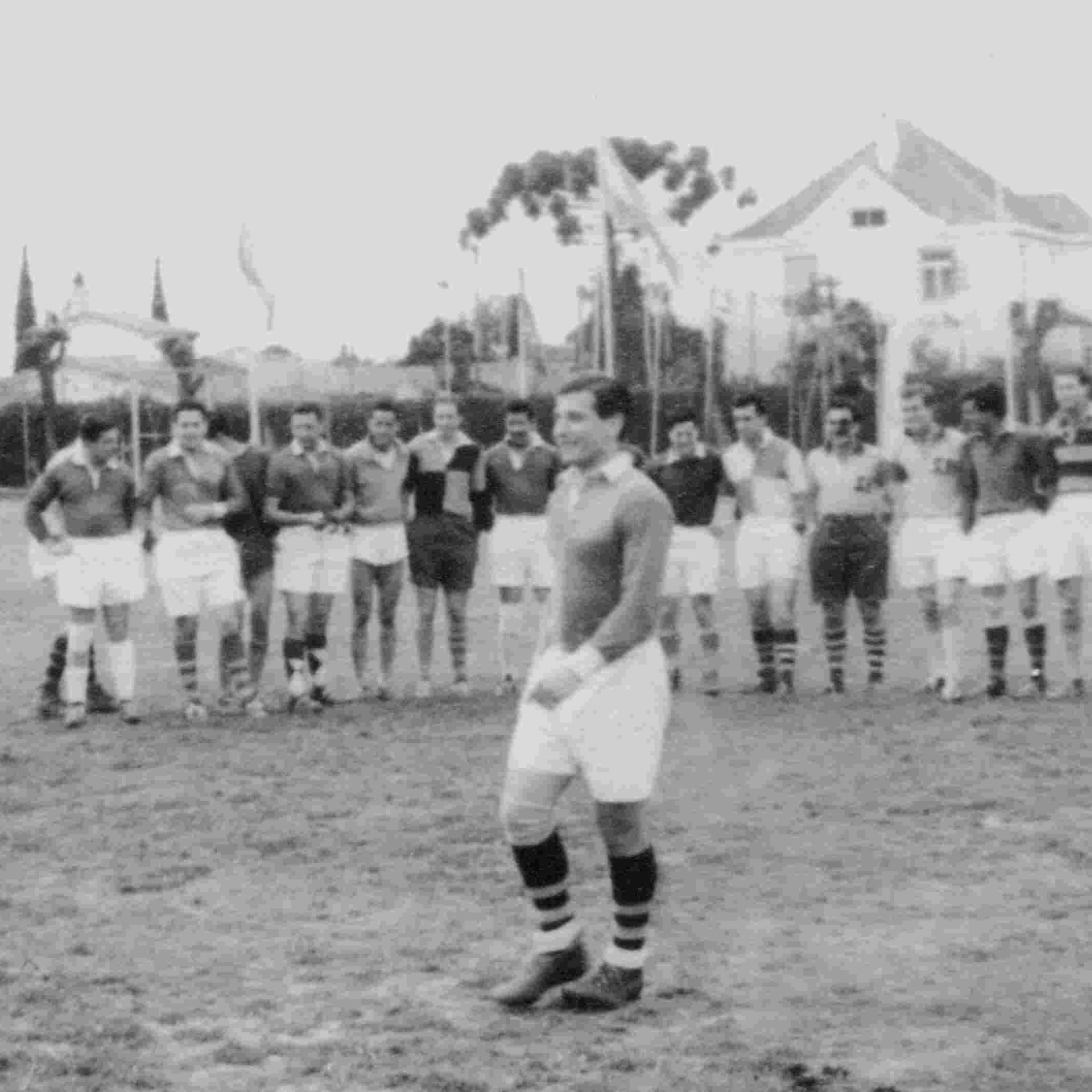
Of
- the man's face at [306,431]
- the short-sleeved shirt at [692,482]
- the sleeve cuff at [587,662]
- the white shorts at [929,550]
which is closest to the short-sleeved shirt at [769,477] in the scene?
the short-sleeved shirt at [692,482]

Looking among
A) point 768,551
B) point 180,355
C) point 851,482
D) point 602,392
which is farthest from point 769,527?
point 180,355

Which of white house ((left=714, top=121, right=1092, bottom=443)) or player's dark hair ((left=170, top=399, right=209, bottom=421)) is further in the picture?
white house ((left=714, top=121, right=1092, bottom=443))

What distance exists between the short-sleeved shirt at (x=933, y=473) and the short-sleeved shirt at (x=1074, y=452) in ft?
2.15

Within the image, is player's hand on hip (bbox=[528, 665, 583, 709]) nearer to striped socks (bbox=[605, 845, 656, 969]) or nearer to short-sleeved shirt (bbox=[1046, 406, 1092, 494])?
striped socks (bbox=[605, 845, 656, 969])

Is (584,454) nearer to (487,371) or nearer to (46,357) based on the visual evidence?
(46,357)

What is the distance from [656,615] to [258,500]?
8.22 m

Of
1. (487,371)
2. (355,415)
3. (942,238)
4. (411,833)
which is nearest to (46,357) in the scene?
(355,415)

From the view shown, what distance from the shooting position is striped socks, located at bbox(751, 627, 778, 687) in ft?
53.4

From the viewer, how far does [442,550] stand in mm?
16078

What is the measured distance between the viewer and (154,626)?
74.6ft

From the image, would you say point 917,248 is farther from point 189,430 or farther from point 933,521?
point 189,430

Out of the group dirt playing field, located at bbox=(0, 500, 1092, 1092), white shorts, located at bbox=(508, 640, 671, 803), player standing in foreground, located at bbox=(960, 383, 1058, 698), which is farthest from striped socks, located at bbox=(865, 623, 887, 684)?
white shorts, located at bbox=(508, 640, 671, 803)

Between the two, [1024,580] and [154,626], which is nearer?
[1024,580]

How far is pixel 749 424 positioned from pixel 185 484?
3.43 metres
